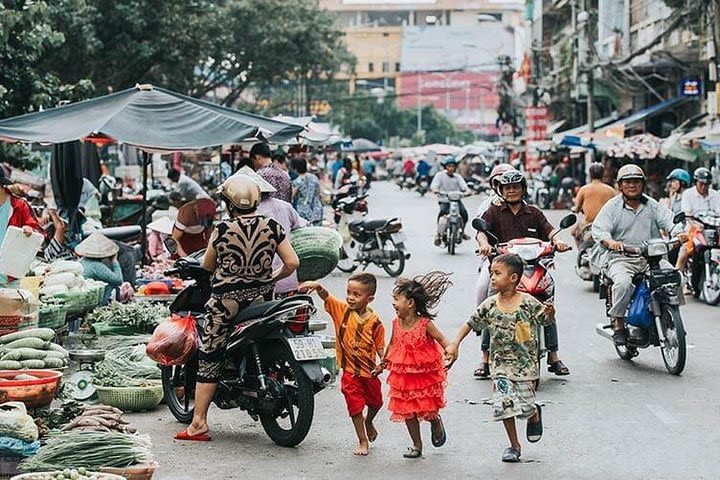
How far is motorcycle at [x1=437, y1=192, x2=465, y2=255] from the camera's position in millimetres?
22688

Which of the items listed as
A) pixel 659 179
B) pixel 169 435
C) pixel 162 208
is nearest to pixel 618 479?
pixel 169 435

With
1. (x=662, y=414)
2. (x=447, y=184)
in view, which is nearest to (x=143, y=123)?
(x=662, y=414)

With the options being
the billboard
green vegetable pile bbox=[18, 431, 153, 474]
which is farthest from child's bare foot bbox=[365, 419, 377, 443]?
the billboard

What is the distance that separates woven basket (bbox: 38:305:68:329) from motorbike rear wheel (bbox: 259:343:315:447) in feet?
10.1

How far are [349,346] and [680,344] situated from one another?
358cm

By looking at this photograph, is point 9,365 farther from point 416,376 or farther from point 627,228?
point 627,228

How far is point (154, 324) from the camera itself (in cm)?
1101

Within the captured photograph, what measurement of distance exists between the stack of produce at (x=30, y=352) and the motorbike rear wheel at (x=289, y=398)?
1617mm

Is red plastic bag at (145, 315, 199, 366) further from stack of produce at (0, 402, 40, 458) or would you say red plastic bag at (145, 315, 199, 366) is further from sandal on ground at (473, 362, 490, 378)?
sandal on ground at (473, 362, 490, 378)

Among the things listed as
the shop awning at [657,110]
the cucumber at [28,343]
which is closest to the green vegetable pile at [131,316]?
the cucumber at [28,343]

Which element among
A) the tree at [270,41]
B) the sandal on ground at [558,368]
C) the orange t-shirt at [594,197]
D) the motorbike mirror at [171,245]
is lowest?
the sandal on ground at [558,368]

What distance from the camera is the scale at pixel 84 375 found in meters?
8.89

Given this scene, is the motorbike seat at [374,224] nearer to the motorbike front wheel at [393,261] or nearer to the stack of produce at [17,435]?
the motorbike front wheel at [393,261]

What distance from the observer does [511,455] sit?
7.23 meters
